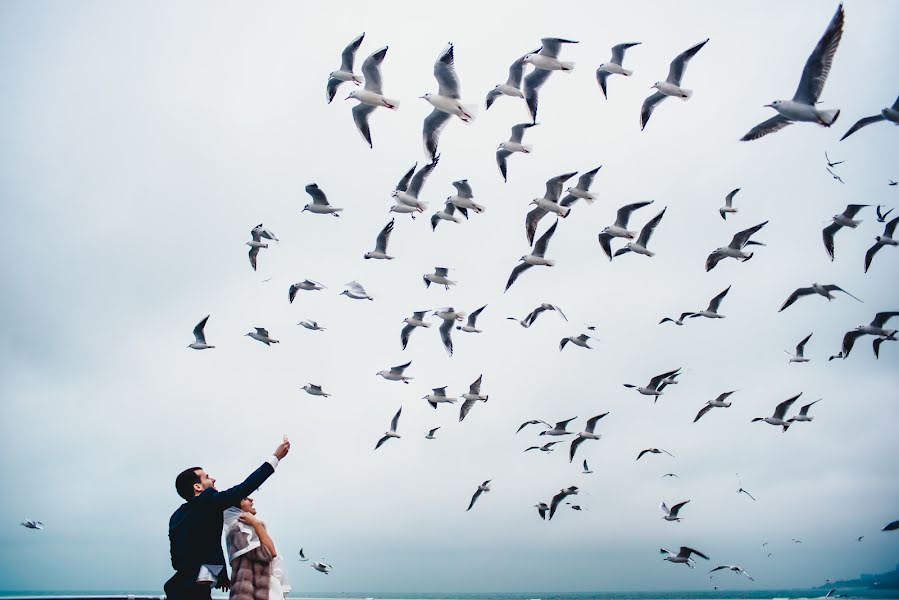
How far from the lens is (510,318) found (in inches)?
860

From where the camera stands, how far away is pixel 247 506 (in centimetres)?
562

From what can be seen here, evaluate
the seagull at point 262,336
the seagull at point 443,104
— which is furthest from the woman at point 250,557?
the seagull at point 262,336

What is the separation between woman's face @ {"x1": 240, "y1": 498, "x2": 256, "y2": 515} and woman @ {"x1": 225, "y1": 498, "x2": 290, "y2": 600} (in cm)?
7

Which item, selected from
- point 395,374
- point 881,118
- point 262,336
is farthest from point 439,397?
point 881,118

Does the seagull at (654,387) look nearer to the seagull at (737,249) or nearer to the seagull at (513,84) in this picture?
the seagull at (737,249)

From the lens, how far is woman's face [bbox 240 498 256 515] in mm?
5582

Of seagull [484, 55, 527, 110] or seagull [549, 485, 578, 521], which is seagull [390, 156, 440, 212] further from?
seagull [549, 485, 578, 521]

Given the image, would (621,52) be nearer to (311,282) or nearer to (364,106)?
(364,106)

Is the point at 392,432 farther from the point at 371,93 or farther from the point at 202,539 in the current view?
the point at 202,539

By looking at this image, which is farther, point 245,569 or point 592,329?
point 592,329

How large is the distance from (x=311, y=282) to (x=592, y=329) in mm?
7478

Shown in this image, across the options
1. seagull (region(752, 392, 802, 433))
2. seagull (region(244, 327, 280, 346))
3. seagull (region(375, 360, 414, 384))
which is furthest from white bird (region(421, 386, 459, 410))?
seagull (region(752, 392, 802, 433))


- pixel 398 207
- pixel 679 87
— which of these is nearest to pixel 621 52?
pixel 679 87

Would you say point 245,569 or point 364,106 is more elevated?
point 364,106
